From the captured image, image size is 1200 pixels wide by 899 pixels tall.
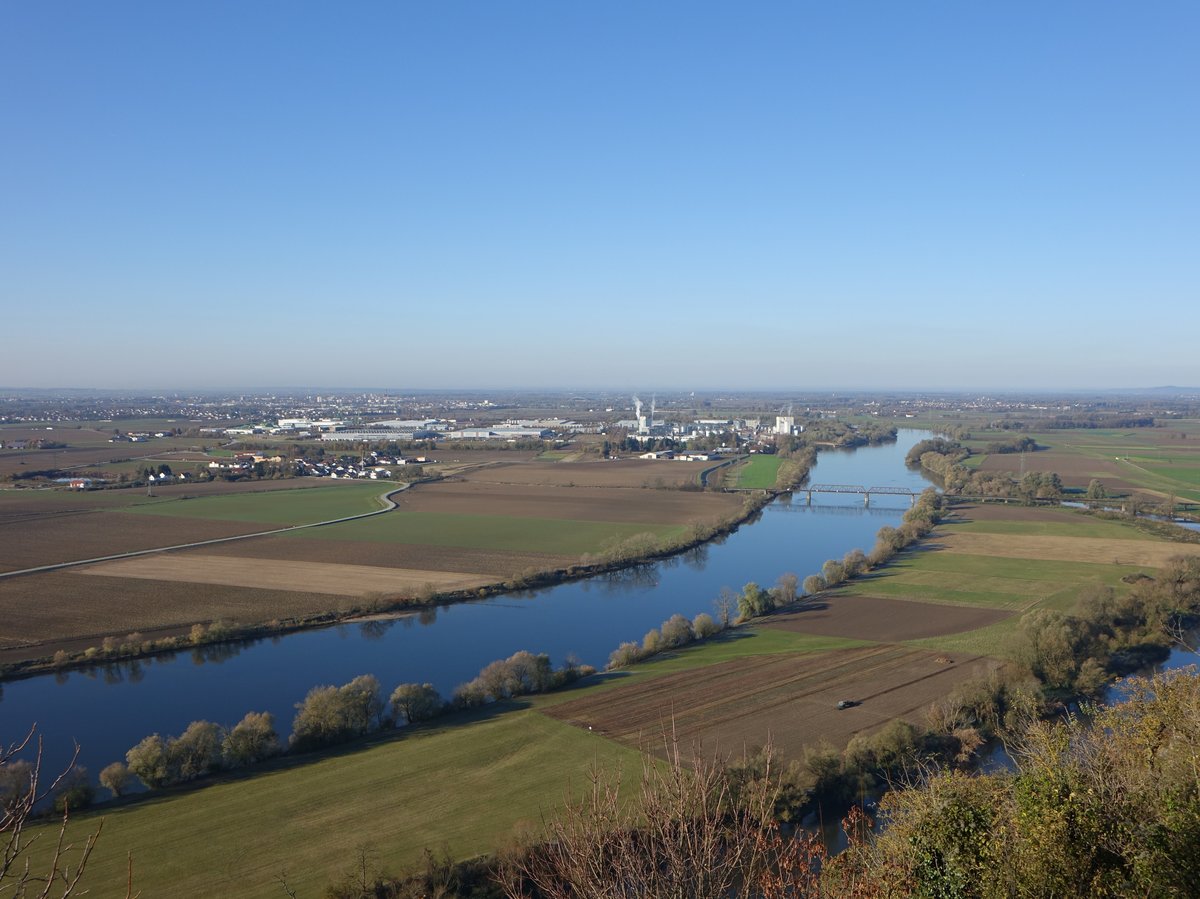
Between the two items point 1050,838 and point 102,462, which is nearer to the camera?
point 1050,838

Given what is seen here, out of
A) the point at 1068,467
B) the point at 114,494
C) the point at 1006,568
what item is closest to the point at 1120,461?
the point at 1068,467

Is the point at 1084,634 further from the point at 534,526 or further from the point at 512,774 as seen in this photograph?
the point at 534,526

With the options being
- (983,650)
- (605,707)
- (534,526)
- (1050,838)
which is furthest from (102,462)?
(1050,838)

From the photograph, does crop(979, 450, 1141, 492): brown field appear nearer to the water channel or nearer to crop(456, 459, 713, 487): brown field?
crop(456, 459, 713, 487): brown field

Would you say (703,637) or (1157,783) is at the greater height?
(1157,783)

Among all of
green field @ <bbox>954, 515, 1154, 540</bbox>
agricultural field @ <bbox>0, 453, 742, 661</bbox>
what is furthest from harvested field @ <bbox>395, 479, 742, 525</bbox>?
green field @ <bbox>954, 515, 1154, 540</bbox>

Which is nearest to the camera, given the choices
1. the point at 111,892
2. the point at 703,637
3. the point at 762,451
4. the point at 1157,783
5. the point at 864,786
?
the point at 1157,783

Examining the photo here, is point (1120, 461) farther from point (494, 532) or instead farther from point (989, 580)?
point (494, 532)
